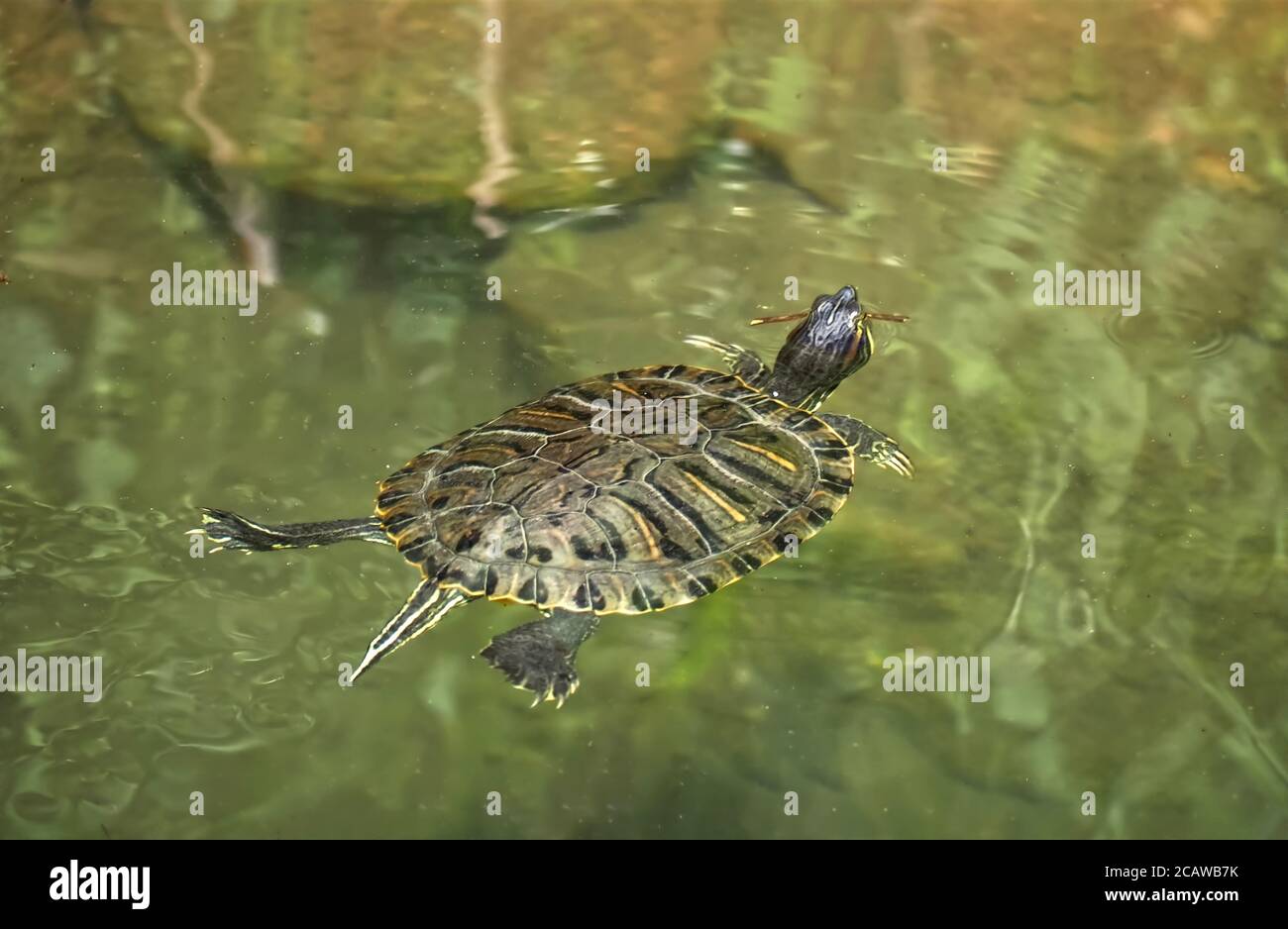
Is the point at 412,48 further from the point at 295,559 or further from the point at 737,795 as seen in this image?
the point at 737,795

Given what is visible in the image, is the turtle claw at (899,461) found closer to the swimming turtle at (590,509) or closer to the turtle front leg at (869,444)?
the turtle front leg at (869,444)

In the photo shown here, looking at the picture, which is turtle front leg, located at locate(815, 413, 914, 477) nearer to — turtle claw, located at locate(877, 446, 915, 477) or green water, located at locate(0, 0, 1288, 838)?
turtle claw, located at locate(877, 446, 915, 477)

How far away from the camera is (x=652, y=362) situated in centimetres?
497

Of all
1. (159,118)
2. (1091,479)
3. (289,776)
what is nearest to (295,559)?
(289,776)

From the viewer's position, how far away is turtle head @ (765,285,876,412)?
181 inches

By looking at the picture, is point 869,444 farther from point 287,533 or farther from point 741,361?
point 287,533

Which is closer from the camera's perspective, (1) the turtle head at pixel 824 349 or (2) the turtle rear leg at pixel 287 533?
(2) the turtle rear leg at pixel 287 533

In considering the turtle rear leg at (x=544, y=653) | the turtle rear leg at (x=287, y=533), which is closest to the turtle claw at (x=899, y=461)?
the turtle rear leg at (x=544, y=653)

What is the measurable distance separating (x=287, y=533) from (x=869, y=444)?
7.41ft

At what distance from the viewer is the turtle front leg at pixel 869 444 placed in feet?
15.0

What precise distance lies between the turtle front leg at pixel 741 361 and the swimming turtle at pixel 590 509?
0.34 metres

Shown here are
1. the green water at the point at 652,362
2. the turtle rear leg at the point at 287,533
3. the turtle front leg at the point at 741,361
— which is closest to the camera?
the green water at the point at 652,362
